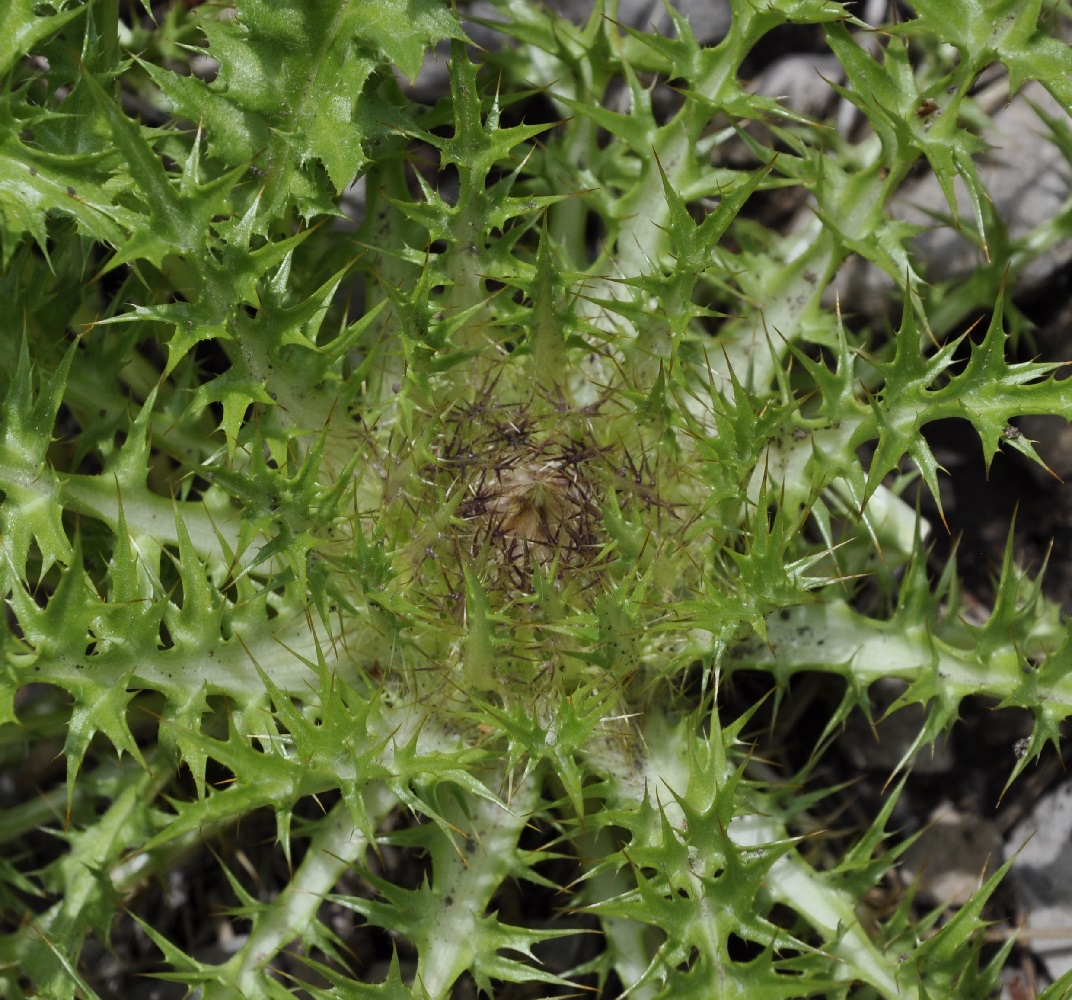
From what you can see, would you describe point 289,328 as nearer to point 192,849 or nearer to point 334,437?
point 334,437

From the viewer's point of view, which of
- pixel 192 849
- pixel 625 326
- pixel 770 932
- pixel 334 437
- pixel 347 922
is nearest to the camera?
pixel 770 932

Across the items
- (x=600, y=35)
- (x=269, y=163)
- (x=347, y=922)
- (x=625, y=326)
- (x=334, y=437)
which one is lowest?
(x=347, y=922)

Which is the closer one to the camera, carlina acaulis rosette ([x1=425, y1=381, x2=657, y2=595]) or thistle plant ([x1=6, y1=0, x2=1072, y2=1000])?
thistle plant ([x1=6, y1=0, x2=1072, y2=1000])

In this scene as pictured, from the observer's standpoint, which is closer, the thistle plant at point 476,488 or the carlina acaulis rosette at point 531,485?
the thistle plant at point 476,488

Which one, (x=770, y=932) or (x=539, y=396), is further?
(x=539, y=396)

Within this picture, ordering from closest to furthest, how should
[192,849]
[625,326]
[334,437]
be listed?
[334,437] → [625,326] → [192,849]

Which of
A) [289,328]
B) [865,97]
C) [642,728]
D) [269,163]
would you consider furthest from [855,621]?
[269,163]

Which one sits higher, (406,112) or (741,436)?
(406,112)
